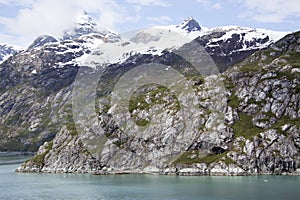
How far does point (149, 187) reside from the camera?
443 feet

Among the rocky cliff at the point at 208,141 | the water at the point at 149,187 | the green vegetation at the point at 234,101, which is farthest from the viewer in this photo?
the green vegetation at the point at 234,101

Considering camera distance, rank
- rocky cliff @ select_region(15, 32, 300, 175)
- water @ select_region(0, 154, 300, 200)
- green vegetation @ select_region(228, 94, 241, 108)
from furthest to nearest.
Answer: green vegetation @ select_region(228, 94, 241, 108)
rocky cliff @ select_region(15, 32, 300, 175)
water @ select_region(0, 154, 300, 200)

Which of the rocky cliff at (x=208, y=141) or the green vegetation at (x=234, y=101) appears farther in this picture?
the green vegetation at (x=234, y=101)

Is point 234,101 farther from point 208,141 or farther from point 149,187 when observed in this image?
point 149,187

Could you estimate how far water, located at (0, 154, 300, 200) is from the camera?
116 metres

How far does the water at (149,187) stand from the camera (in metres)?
116

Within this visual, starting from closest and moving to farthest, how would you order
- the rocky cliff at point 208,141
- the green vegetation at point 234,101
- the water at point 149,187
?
the water at point 149,187, the rocky cliff at point 208,141, the green vegetation at point 234,101

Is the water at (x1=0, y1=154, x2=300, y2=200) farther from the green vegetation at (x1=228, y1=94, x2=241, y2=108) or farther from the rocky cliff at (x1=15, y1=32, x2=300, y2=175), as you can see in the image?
the green vegetation at (x1=228, y1=94, x2=241, y2=108)

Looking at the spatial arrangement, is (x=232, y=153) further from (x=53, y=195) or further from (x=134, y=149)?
(x=53, y=195)

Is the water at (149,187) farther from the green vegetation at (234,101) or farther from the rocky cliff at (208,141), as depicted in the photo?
the green vegetation at (234,101)

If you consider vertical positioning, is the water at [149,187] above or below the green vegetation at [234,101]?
below

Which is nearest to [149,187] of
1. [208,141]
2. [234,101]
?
[208,141]

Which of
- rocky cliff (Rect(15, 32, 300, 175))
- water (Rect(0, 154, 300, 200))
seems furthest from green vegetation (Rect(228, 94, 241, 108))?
water (Rect(0, 154, 300, 200))

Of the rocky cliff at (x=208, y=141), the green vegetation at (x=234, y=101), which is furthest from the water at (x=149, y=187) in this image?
the green vegetation at (x=234, y=101)
